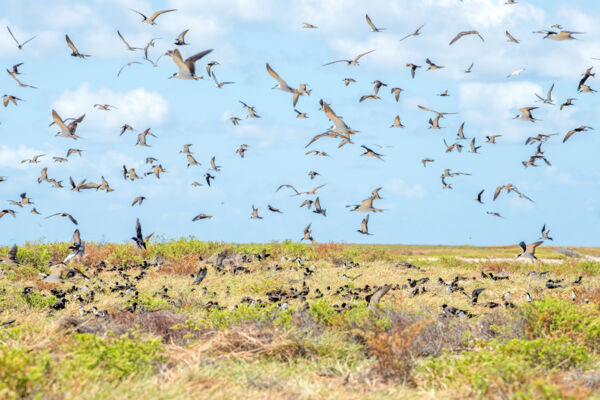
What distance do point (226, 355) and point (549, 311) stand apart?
14.9ft

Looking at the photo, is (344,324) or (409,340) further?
(344,324)

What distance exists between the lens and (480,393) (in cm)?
667

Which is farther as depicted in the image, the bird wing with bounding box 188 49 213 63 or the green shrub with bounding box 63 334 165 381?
the bird wing with bounding box 188 49 213 63

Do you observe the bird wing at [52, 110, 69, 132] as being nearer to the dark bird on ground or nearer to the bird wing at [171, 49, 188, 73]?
the bird wing at [171, 49, 188, 73]

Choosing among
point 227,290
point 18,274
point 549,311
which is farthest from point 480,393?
point 18,274

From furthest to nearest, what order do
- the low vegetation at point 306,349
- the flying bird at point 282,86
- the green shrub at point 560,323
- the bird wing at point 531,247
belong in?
the bird wing at point 531,247, the flying bird at point 282,86, the green shrub at point 560,323, the low vegetation at point 306,349

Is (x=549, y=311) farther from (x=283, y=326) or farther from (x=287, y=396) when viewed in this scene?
(x=287, y=396)

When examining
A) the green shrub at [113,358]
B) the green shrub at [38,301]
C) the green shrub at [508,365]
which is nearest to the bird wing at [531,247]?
the green shrub at [508,365]

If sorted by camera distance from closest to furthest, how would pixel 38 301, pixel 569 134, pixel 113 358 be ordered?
pixel 113 358
pixel 38 301
pixel 569 134

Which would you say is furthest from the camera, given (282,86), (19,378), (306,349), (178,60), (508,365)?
(282,86)

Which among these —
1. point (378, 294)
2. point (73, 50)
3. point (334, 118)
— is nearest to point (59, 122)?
point (73, 50)

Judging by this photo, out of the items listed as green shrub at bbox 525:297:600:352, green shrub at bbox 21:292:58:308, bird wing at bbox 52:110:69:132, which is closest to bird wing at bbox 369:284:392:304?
green shrub at bbox 525:297:600:352

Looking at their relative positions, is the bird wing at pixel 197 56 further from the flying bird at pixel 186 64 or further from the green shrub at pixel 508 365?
the green shrub at pixel 508 365

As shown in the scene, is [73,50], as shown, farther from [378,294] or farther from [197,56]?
[378,294]
